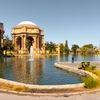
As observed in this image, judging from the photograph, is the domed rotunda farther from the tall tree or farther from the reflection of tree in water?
the reflection of tree in water

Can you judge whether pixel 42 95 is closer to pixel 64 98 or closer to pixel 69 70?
pixel 64 98

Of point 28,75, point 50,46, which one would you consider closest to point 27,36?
point 50,46

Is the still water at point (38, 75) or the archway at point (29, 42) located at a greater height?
the archway at point (29, 42)

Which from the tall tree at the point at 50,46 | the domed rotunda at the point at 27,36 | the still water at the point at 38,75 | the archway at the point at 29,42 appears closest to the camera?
the still water at the point at 38,75

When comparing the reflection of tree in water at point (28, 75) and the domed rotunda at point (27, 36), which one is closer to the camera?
the reflection of tree in water at point (28, 75)

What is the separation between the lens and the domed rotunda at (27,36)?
346 ft

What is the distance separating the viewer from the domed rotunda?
10550 centimetres

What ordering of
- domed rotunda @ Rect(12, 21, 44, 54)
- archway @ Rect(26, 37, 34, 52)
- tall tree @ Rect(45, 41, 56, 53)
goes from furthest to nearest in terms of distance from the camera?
tall tree @ Rect(45, 41, 56, 53)
archway @ Rect(26, 37, 34, 52)
domed rotunda @ Rect(12, 21, 44, 54)

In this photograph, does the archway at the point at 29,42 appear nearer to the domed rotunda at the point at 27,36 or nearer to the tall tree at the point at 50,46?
the domed rotunda at the point at 27,36

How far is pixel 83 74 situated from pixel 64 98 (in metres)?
10.4

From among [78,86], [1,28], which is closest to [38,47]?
[1,28]

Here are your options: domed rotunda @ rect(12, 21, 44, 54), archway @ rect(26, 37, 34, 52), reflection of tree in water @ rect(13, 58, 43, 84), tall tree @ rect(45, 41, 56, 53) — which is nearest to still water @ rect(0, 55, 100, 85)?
reflection of tree in water @ rect(13, 58, 43, 84)

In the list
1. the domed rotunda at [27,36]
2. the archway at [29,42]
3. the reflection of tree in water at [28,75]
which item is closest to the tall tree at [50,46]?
the domed rotunda at [27,36]

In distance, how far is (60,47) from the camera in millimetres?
116875
